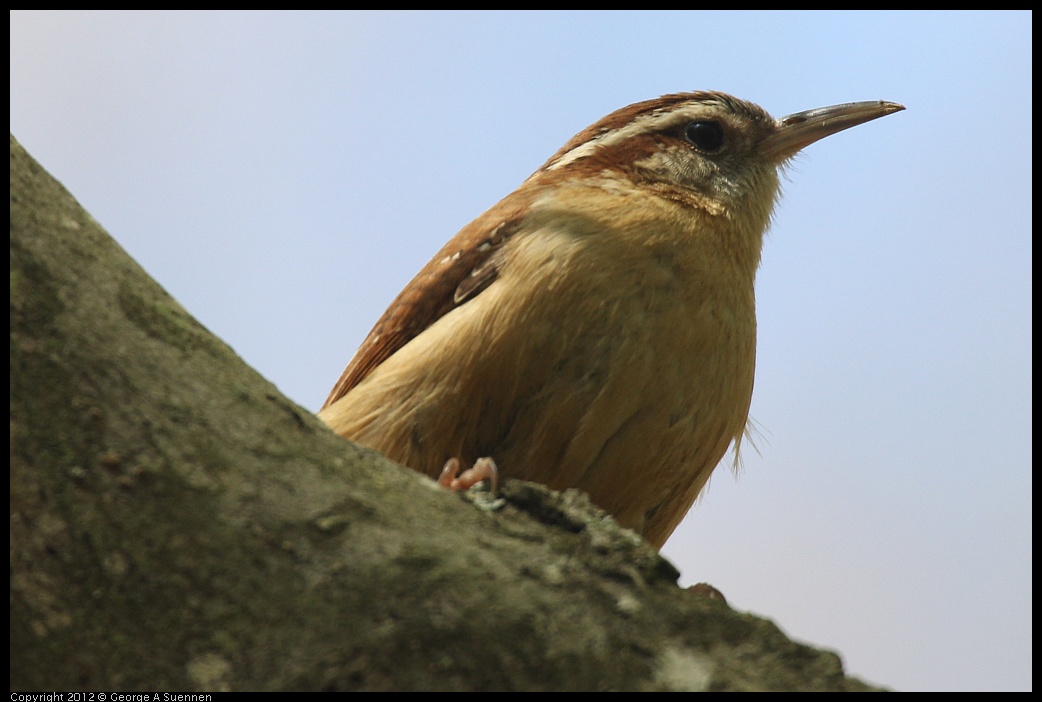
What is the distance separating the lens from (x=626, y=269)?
4398 mm

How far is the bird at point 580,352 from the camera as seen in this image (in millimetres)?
4191

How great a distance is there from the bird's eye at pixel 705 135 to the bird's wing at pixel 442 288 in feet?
4.25

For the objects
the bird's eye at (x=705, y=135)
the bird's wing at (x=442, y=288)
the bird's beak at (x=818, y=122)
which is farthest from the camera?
the bird's beak at (x=818, y=122)

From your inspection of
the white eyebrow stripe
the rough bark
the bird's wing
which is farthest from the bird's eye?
the rough bark

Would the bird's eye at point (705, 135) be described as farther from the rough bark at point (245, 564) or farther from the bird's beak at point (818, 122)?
the rough bark at point (245, 564)

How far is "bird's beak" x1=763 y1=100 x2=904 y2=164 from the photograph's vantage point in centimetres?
597

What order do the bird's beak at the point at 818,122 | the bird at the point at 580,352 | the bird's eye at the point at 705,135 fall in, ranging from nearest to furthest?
the bird at the point at 580,352
the bird's eye at the point at 705,135
the bird's beak at the point at 818,122

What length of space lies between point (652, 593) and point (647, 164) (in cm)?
355

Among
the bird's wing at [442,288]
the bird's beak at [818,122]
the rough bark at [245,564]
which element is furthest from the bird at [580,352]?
the rough bark at [245,564]

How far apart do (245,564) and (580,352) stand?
2.29 metres

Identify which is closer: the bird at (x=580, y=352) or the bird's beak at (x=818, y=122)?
the bird at (x=580, y=352)

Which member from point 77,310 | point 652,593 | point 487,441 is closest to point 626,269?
point 487,441

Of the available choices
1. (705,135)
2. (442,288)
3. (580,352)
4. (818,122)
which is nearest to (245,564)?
(580,352)

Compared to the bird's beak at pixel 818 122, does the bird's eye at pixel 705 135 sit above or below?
below
